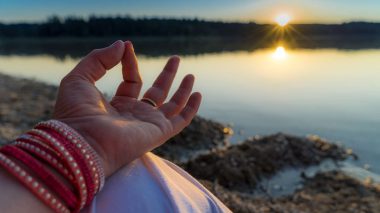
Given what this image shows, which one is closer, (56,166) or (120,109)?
(56,166)

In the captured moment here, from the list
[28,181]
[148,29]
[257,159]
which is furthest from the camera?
[148,29]

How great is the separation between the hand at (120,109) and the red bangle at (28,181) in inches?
8.5

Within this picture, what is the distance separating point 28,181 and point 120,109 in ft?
1.99

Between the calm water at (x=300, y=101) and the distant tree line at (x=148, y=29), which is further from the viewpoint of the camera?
the distant tree line at (x=148, y=29)

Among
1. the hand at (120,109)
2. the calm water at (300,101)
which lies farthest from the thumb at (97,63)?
the calm water at (300,101)

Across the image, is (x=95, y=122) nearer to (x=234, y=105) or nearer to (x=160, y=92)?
(x=160, y=92)

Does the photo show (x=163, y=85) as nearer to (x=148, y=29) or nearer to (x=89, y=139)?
(x=89, y=139)

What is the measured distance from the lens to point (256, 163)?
697 centimetres

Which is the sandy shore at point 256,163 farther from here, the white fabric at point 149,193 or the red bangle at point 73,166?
the red bangle at point 73,166

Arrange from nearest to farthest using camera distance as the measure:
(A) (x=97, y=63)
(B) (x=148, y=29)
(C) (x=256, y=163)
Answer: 1. (A) (x=97, y=63)
2. (C) (x=256, y=163)
3. (B) (x=148, y=29)

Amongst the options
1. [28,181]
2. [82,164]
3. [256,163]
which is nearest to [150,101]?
[82,164]

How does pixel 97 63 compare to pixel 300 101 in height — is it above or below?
below

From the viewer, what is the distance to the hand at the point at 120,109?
1213mm

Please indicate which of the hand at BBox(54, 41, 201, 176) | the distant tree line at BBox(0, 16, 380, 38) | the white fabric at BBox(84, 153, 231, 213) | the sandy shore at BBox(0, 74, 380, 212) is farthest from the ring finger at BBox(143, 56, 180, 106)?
the distant tree line at BBox(0, 16, 380, 38)
